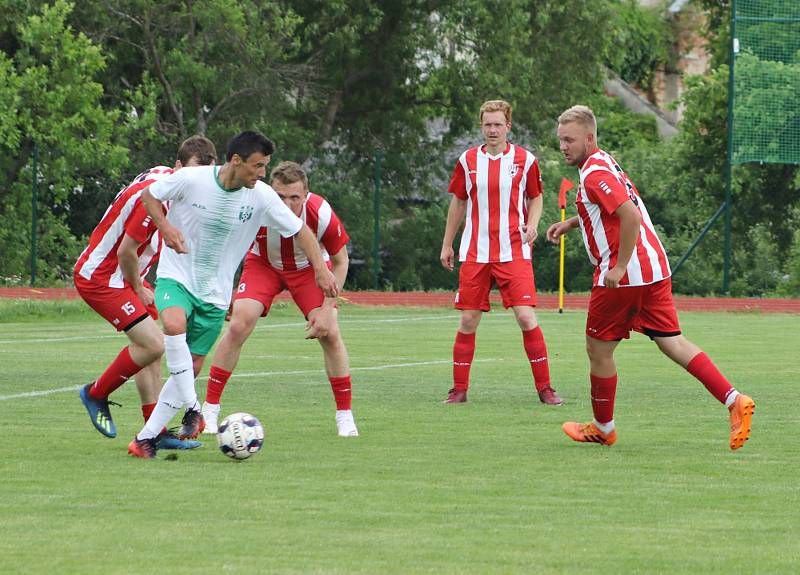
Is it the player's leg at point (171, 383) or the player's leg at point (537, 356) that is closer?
the player's leg at point (171, 383)

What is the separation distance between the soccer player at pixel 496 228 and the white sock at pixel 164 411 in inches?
162

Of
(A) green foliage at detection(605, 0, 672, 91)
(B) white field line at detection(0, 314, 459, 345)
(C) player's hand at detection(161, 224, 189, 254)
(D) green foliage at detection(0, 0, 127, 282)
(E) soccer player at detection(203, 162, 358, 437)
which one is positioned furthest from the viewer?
(A) green foliage at detection(605, 0, 672, 91)

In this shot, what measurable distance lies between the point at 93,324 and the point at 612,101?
41156 millimetres

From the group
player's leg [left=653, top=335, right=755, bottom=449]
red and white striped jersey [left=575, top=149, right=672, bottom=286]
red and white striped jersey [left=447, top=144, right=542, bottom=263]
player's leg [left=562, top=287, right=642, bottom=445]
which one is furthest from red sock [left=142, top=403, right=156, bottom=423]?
red and white striped jersey [left=447, top=144, right=542, bottom=263]

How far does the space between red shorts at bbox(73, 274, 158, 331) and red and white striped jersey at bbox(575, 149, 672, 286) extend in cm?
263

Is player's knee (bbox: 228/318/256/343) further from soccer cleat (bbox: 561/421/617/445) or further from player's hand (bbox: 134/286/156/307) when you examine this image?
soccer cleat (bbox: 561/421/617/445)

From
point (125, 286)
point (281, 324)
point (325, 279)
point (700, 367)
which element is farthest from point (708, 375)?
point (281, 324)

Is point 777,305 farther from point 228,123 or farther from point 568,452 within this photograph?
point 568,452

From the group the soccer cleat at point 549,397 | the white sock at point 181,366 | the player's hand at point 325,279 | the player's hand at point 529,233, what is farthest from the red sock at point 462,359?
the white sock at point 181,366

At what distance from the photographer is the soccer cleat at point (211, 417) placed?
32.9 ft

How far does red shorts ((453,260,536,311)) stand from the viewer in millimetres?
12688

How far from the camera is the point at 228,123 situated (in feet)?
115

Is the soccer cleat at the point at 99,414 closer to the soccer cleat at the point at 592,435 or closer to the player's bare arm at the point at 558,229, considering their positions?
the soccer cleat at the point at 592,435

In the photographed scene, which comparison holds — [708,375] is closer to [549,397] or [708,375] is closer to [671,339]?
[671,339]
